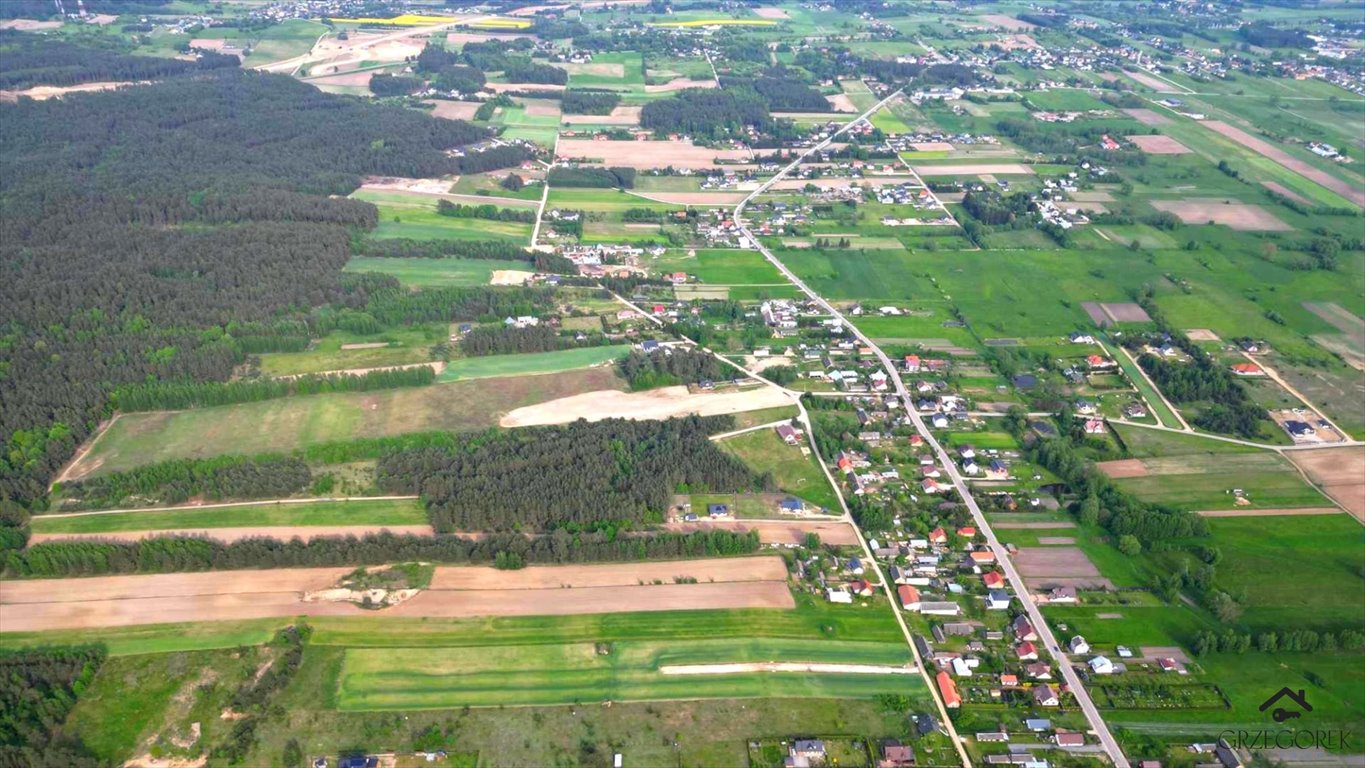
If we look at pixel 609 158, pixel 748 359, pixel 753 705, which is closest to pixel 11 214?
pixel 609 158

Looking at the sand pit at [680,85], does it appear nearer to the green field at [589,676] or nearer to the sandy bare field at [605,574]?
the sandy bare field at [605,574]

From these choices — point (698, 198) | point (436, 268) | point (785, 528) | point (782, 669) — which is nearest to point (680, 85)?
point (698, 198)

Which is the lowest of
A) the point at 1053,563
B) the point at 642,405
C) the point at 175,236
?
the point at 1053,563

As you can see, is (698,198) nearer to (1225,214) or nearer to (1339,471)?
(1225,214)

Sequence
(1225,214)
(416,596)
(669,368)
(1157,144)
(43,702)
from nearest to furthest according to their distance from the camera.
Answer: (43,702) < (416,596) < (669,368) < (1225,214) < (1157,144)

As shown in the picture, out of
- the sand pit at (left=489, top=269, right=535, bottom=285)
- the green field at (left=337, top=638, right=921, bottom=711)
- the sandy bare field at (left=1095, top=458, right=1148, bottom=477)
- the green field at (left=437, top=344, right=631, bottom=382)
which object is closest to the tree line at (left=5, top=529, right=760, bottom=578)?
the green field at (left=337, top=638, right=921, bottom=711)

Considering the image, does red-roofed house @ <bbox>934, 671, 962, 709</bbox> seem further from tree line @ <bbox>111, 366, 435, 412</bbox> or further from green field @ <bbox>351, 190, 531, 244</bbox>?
green field @ <bbox>351, 190, 531, 244</bbox>
